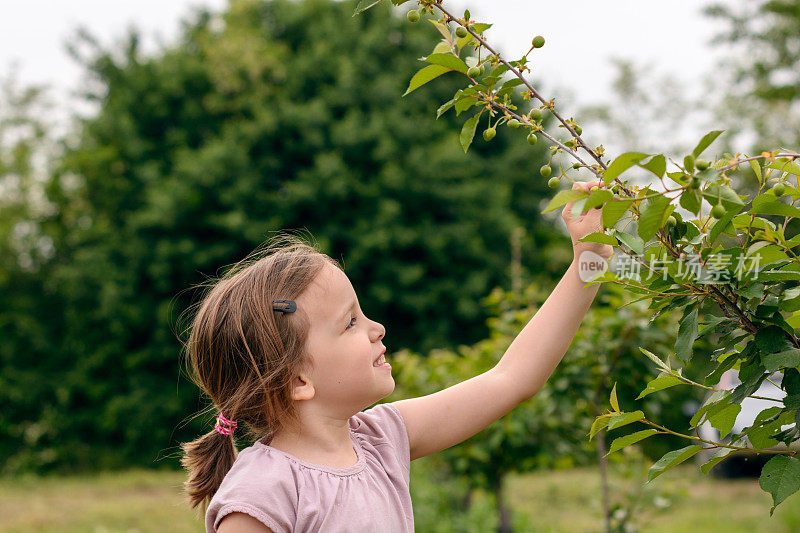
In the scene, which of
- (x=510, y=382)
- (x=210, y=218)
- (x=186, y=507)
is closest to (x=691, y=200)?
(x=510, y=382)

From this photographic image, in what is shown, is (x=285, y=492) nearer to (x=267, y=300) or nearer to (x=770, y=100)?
(x=267, y=300)

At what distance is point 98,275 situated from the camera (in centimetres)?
1223

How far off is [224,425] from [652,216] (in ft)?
3.40

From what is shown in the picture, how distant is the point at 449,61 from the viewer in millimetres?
1200

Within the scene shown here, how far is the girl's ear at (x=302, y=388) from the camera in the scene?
1506 millimetres

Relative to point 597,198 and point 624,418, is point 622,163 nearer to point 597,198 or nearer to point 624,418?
point 597,198

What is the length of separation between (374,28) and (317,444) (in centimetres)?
1302

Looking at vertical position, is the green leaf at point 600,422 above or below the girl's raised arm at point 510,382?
below

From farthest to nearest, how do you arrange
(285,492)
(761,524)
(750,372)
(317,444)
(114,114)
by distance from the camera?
(114,114) < (761,524) < (317,444) < (285,492) < (750,372)

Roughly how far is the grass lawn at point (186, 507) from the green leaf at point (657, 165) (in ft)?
15.1

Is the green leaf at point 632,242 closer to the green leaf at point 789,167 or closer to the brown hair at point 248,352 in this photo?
the green leaf at point 789,167

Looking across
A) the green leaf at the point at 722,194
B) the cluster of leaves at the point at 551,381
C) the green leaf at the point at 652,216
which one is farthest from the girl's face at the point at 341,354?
the cluster of leaves at the point at 551,381

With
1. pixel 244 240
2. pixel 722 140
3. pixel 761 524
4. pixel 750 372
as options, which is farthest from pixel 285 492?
pixel 722 140

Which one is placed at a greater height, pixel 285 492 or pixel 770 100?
pixel 770 100
